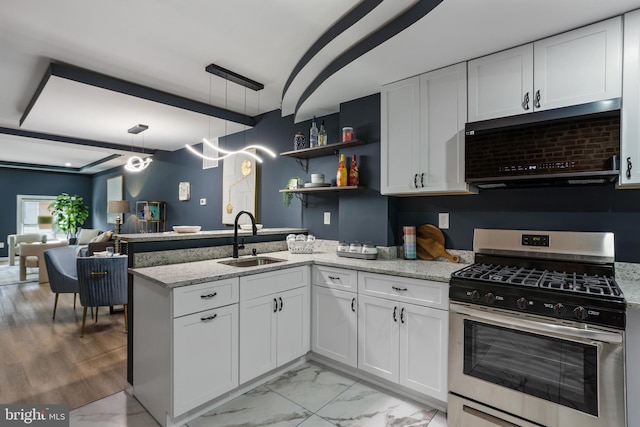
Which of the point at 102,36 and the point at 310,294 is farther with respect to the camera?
the point at 310,294

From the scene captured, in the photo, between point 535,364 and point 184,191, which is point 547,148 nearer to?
point 535,364

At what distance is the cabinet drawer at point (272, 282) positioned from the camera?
89.4 inches

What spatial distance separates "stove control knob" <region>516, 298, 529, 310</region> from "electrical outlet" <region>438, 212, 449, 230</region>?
3.36 ft

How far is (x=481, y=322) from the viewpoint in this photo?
72.4 inches

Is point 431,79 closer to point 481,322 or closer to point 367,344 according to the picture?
point 481,322

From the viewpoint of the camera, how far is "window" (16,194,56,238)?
886cm

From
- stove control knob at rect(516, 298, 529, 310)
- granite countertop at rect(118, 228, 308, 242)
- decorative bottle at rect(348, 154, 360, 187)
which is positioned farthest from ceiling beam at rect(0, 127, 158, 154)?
stove control knob at rect(516, 298, 529, 310)

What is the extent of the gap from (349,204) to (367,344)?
125 cm

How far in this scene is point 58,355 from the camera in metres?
2.94

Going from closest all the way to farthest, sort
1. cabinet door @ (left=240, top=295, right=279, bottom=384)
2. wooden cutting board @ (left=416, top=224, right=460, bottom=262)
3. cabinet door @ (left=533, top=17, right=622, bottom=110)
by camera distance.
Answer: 1. cabinet door @ (left=533, top=17, right=622, bottom=110)
2. cabinet door @ (left=240, top=295, right=279, bottom=384)
3. wooden cutting board @ (left=416, top=224, right=460, bottom=262)

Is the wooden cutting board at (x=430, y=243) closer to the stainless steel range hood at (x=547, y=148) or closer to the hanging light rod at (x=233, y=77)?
the stainless steel range hood at (x=547, y=148)

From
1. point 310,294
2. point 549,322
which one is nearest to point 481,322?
point 549,322

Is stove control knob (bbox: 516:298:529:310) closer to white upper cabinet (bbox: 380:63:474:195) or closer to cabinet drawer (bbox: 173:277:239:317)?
white upper cabinet (bbox: 380:63:474:195)

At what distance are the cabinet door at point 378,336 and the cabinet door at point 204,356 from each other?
901 mm
